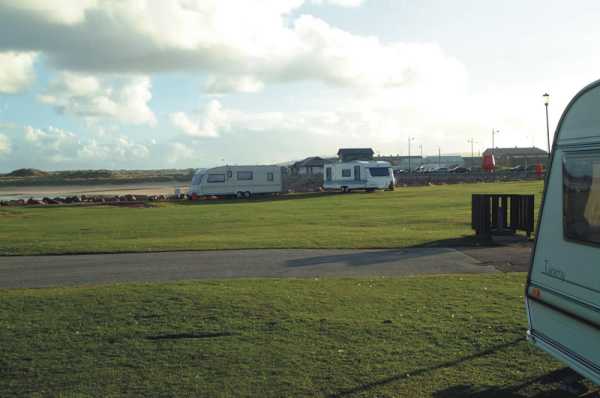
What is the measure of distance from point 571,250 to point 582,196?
0.49m

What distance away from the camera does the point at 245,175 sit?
4656 centimetres

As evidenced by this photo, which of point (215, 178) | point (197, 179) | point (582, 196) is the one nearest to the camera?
point (582, 196)

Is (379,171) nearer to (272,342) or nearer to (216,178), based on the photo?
(216,178)

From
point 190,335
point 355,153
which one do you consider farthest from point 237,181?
point 355,153

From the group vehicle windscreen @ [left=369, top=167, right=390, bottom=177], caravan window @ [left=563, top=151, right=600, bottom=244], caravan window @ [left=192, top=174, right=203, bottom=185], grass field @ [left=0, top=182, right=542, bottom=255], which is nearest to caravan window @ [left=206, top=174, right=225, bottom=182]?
caravan window @ [left=192, top=174, right=203, bottom=185]

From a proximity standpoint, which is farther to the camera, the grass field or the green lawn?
the grass field

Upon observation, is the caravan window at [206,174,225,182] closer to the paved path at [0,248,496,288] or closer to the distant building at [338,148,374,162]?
the paved path at [0,248,496,288]

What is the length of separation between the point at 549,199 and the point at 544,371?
1.72 meters

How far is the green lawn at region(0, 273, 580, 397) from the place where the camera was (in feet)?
17.6

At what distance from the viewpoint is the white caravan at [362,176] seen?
49.5m

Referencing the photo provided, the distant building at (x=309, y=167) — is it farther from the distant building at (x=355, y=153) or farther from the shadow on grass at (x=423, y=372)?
the shadow on grass at (x=423, y=372)

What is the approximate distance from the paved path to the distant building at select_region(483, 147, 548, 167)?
13497 cm

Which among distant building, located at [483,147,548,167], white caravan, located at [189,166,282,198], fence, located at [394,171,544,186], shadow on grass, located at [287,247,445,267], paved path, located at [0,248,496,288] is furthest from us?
distant building, located at [483,147,548,167]

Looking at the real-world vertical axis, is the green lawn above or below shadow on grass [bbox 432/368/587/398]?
above
